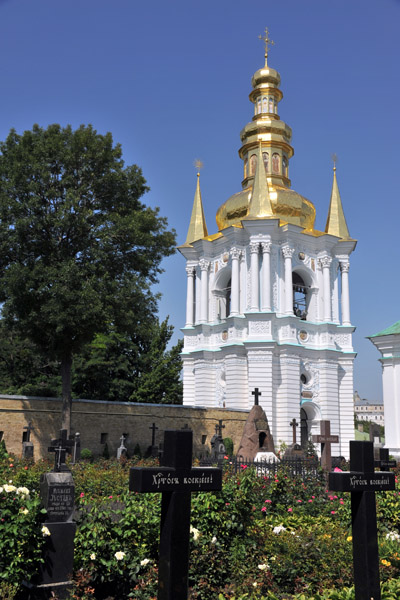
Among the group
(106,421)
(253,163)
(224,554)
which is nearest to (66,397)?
(106,421)

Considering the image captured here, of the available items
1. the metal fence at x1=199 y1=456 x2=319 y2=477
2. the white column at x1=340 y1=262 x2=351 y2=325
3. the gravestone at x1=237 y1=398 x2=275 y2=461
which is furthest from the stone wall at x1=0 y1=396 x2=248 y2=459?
the metal fence at x1=199 y1=456 x2=319 y2=477

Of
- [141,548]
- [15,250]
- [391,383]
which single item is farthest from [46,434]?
[141,548]

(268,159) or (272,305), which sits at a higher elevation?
(268,159)

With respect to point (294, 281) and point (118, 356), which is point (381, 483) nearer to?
point (294, 281)

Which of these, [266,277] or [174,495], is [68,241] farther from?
[174,495]

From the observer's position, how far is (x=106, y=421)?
26.9 metres

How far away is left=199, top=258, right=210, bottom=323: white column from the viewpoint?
119 ft

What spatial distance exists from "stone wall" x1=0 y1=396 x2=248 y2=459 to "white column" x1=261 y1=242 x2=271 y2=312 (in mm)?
6003

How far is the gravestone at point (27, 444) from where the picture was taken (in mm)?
22661

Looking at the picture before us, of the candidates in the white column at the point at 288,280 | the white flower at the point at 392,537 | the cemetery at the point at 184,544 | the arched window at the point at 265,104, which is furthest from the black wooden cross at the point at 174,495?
the arched window at the point at 265,104

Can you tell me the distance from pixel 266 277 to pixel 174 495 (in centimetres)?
2765

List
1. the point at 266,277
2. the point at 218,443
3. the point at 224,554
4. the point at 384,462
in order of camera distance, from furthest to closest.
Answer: the point at 266,277 → the point at 218,443 → the point at 384,462 → the point at 224,554

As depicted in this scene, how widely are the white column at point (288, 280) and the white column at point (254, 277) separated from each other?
1789 millimetres

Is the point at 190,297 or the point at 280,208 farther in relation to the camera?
the point at 190,297
